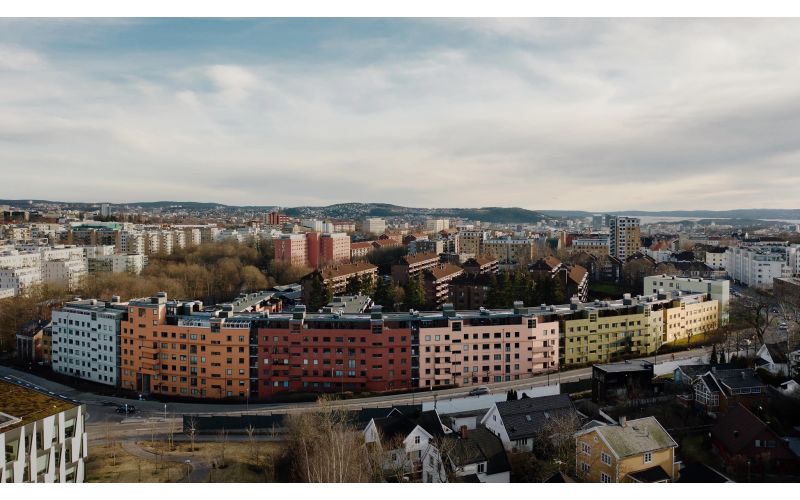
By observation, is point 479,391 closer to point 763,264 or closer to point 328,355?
point 328,355

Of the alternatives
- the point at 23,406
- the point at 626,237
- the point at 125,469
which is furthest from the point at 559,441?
the point at 626,237

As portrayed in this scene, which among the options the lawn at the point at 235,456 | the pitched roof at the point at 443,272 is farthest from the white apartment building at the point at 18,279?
the lawn at the point at 235,456

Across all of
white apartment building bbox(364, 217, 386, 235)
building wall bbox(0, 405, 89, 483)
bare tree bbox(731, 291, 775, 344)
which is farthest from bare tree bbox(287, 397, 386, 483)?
white apartment building bbox(364, 217, 386, 235)

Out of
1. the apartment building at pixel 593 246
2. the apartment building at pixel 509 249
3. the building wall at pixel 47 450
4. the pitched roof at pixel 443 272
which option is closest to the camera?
the building wall at pixel 47 450

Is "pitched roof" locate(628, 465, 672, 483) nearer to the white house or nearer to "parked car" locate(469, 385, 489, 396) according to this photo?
"parked car" locate(469, 385, 489, 396)

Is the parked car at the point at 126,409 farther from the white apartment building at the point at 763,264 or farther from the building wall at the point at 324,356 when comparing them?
the white apartment building at the point at 763,264

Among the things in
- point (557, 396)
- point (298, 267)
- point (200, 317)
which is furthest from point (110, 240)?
point (557, 396)

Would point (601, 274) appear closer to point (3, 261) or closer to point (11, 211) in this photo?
point (3, 261)
